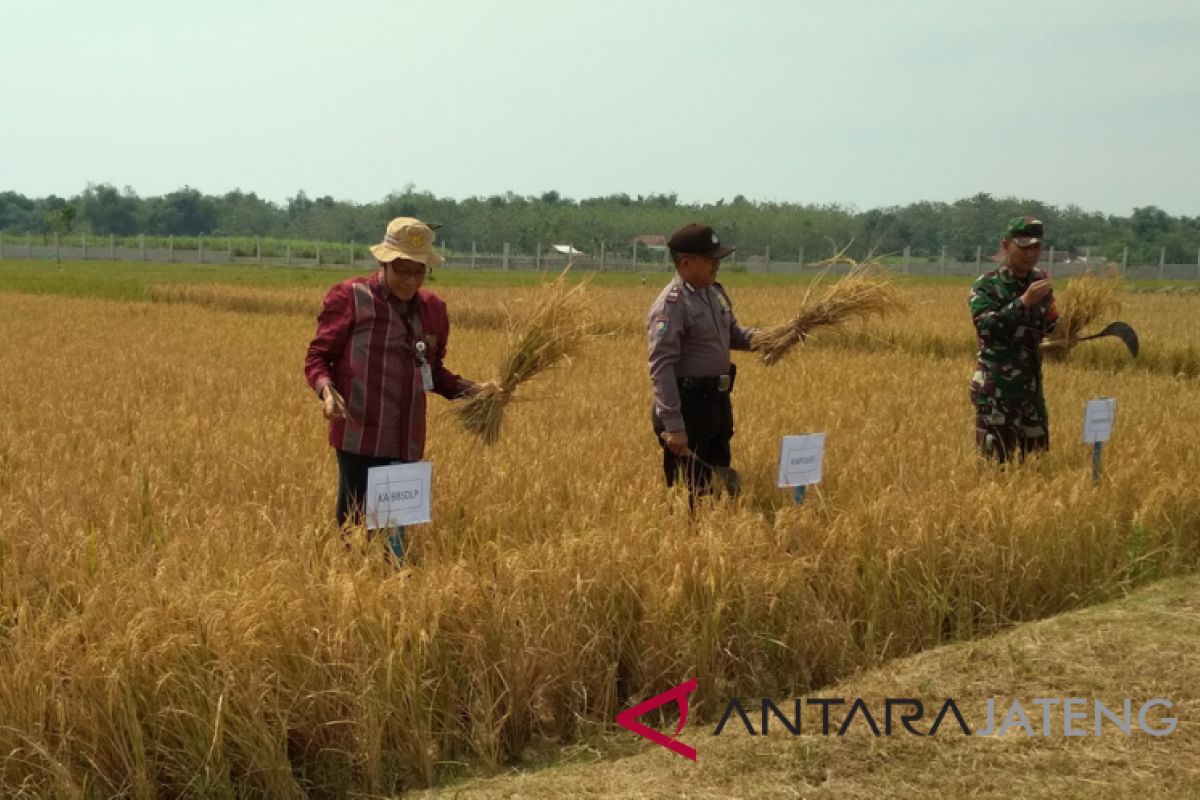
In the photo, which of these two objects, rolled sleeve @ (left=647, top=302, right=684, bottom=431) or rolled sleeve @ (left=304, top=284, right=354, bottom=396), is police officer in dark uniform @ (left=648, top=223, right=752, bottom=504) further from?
rolled sleeve @ (left=304, top=284, right=354, bottom=396)

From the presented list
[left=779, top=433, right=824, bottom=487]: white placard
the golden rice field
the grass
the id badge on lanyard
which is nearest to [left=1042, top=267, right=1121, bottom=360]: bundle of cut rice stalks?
the golden rice field

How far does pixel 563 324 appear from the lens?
5.51 meters

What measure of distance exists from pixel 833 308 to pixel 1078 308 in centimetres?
249

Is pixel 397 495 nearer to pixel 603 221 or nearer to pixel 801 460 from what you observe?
pixel 801 460

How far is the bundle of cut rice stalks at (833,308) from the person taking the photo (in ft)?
19.6

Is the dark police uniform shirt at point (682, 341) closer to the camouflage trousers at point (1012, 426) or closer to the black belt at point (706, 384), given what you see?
the black belt at point (706, 384)

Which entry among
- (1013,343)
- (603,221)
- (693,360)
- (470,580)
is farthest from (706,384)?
(603,221)

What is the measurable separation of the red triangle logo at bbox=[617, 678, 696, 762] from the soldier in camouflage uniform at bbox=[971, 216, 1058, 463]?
288 centimetres

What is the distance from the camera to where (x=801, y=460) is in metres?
5.44

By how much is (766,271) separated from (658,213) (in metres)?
40.1

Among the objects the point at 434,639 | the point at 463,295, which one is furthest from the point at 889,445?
the point at 463,295

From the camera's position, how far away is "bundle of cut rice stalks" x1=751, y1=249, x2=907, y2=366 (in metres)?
5.97

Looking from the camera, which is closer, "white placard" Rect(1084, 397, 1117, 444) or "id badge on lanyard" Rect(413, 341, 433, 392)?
"id badge on lanyard" Rect(413, 341, 433, 392)

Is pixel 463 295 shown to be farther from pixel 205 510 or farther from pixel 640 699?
pixel 640 699
